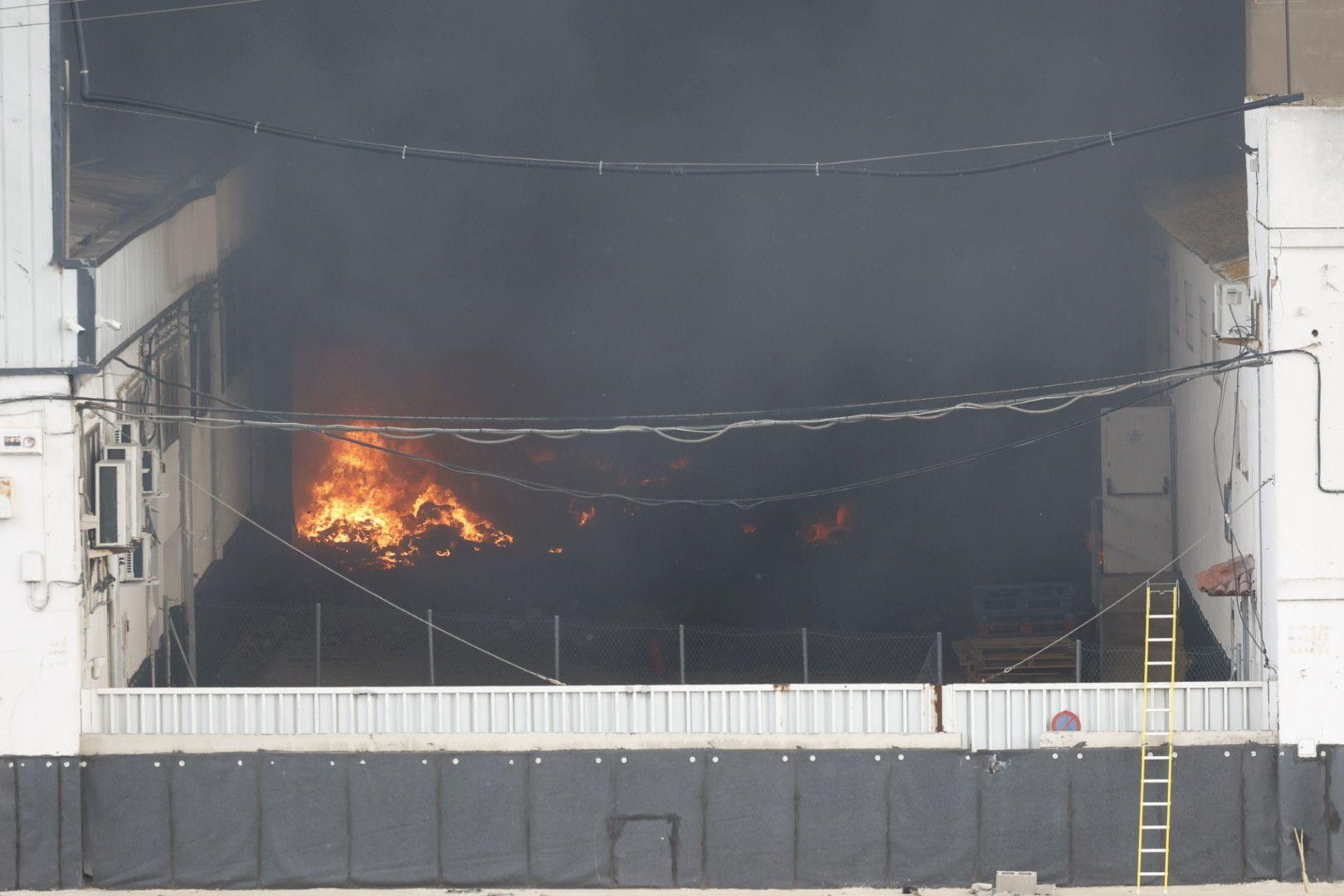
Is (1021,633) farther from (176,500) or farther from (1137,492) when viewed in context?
(176,500)

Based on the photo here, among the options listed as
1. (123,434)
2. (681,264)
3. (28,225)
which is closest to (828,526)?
(681,264)

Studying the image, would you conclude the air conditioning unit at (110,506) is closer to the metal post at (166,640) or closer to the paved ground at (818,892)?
the paved ground at (818,892)

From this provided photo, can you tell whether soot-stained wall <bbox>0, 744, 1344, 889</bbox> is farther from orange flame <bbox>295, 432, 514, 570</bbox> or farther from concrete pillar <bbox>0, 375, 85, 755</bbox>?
orange flame <bbox>295, 432, 514, 570</bbox>

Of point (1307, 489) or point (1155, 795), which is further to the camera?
point (1155, 795)

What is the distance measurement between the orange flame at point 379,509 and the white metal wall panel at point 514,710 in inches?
509

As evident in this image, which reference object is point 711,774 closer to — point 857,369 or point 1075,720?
point 1075,720

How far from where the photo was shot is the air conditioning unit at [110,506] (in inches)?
643

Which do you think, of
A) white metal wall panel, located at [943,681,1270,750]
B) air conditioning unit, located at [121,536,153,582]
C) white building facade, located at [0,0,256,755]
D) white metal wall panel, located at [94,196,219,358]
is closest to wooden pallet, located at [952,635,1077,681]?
white metal wall panel, located at [943,681,1270,750]

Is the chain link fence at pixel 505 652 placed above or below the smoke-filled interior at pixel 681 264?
below

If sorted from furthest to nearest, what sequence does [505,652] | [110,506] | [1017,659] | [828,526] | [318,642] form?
[828,526]
[505,652]
[1017,659]
[318,642]
[110,506]

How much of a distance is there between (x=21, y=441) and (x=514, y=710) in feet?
18.6

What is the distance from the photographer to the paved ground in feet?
52.1

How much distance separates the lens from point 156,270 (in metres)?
20.5

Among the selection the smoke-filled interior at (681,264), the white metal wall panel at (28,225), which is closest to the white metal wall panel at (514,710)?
the white metal wall panel at (28,225)
